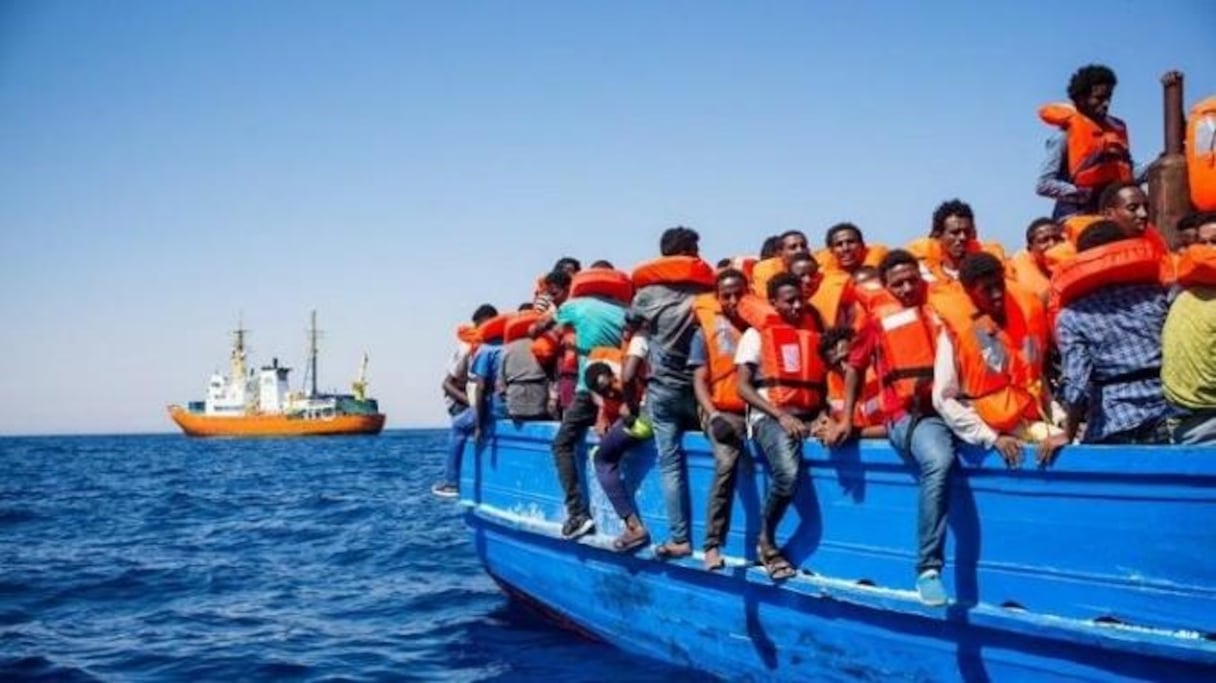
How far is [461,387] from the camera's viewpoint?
9961mm

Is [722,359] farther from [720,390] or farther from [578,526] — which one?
[578,526]

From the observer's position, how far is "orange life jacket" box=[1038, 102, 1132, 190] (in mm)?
6625

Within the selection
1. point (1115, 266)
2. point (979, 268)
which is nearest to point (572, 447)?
point (979, 268)

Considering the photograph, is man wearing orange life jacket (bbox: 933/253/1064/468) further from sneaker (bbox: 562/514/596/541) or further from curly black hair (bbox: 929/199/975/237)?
sneaker (bbox: 562/514/596/541)

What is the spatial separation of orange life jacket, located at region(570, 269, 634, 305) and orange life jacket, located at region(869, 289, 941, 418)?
113 inches

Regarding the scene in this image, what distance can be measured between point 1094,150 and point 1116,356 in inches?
121

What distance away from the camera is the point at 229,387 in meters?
79.2

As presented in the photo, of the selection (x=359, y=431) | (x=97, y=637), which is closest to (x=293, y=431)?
(x=359, y=431)

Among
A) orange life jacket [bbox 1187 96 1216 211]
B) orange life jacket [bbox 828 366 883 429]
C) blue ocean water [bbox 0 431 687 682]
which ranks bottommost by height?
blue ocean water [bbox 0 431 687 682]

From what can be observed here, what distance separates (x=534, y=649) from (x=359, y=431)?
7308 cm

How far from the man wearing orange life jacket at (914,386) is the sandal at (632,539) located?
7.39 feet

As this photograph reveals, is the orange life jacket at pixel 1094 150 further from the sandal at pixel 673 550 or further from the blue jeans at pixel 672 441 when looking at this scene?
the sandal at pixel 673 550

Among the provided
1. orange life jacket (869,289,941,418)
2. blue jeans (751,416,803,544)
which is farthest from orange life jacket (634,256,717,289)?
orange life jacket (869,289,941,418)

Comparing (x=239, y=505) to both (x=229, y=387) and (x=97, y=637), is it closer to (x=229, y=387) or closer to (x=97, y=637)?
(x=97, y=637)
